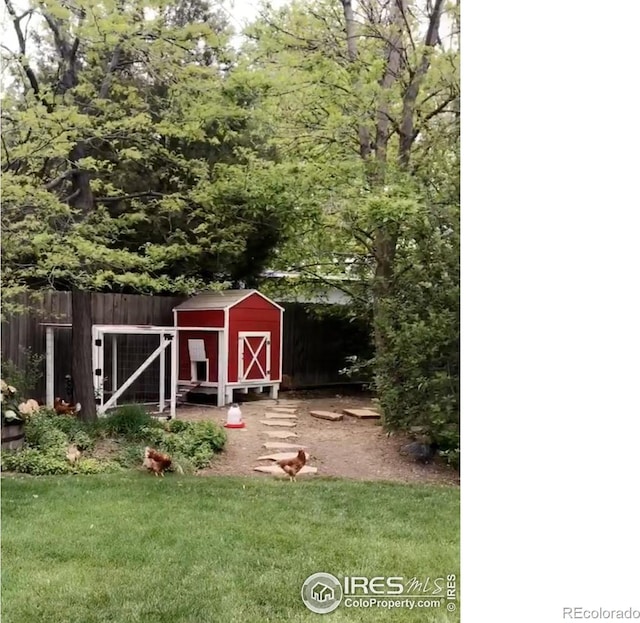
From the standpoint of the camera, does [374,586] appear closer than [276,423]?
Yes

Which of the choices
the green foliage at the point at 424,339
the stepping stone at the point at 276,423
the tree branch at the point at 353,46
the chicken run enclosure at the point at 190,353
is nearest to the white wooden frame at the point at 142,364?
the chicken run enclosure at the point at 190,353

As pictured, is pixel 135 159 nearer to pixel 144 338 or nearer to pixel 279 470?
pixel 144 338

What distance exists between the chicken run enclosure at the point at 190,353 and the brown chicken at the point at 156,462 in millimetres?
160

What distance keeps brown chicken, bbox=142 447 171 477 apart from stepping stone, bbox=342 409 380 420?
0.68 meters

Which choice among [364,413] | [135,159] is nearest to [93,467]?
[364,413]

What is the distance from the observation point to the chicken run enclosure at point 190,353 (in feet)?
7.24

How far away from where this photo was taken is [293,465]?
2127 mm

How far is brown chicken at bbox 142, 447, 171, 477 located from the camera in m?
2.15

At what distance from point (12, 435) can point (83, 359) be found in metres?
0.38

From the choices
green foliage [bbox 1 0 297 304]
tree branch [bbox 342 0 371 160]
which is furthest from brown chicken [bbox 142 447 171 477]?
tree branch [bbox 342 0 371 160]

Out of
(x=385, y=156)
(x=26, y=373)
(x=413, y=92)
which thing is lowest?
(x=26, y=373)
